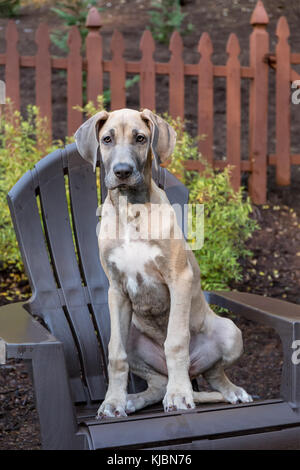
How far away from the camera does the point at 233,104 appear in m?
5.88

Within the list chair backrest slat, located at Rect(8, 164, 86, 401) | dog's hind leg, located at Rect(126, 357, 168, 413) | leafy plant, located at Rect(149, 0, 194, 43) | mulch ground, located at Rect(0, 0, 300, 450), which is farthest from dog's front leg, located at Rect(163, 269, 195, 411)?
leafy plant, located at Rect(149, 0, 194, 43)

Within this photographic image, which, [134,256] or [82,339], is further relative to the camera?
[82,339]

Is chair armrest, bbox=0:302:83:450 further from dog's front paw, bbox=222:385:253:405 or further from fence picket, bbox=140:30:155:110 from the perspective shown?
fence picket, bbox=140:30:155:110

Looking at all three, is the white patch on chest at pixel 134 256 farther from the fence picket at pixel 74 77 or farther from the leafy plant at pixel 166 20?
the leafy plant at pixel 166 20

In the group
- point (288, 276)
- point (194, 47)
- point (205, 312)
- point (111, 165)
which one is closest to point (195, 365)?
point (205, 312)

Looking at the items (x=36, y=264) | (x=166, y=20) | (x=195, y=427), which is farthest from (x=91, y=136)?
(x=166, y=20)

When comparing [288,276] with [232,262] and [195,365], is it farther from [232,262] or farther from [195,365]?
[195,365]

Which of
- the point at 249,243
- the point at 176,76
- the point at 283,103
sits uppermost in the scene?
the point at 176,76

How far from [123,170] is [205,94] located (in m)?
3.87

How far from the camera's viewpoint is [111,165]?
7.22 ft

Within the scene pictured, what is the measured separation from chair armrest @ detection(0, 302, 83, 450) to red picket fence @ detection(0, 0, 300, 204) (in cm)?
383

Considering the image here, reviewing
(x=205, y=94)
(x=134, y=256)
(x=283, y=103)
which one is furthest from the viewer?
(x=283, y=103)

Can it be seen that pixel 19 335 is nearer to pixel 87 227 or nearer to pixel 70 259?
pixel 70 259

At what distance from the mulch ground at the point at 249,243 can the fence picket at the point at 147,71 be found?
55.7 inches
